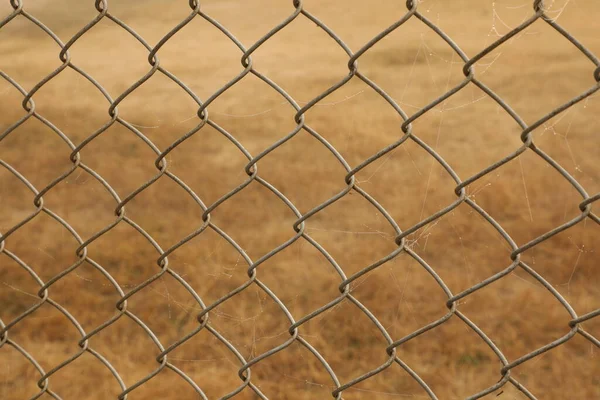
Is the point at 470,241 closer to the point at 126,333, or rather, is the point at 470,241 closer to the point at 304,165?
the point at 304,165

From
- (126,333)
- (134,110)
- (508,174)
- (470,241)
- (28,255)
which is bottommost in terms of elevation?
(126,333)

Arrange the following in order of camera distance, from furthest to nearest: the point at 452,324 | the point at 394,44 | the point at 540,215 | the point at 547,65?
the point at 394,44 < the point at 547,65 < the point at 540,215 < the point at 452,324

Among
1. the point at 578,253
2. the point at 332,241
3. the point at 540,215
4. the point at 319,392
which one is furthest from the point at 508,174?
the point at 319,392

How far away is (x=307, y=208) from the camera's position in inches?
110

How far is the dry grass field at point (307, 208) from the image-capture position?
2.10 m

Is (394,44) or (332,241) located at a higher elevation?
(394,44)

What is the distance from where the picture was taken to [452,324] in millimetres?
2162

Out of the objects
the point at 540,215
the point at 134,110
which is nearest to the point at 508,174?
the point at 540,215

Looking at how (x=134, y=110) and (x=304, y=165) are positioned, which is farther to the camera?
(x=134, y=110)

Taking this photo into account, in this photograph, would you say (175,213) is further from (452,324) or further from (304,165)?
(452,324)

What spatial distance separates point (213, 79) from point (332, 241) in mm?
1518

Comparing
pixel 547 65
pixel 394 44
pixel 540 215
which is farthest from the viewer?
pixel 394 44

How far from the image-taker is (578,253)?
235 centimetres

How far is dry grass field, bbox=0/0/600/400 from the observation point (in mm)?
2102
